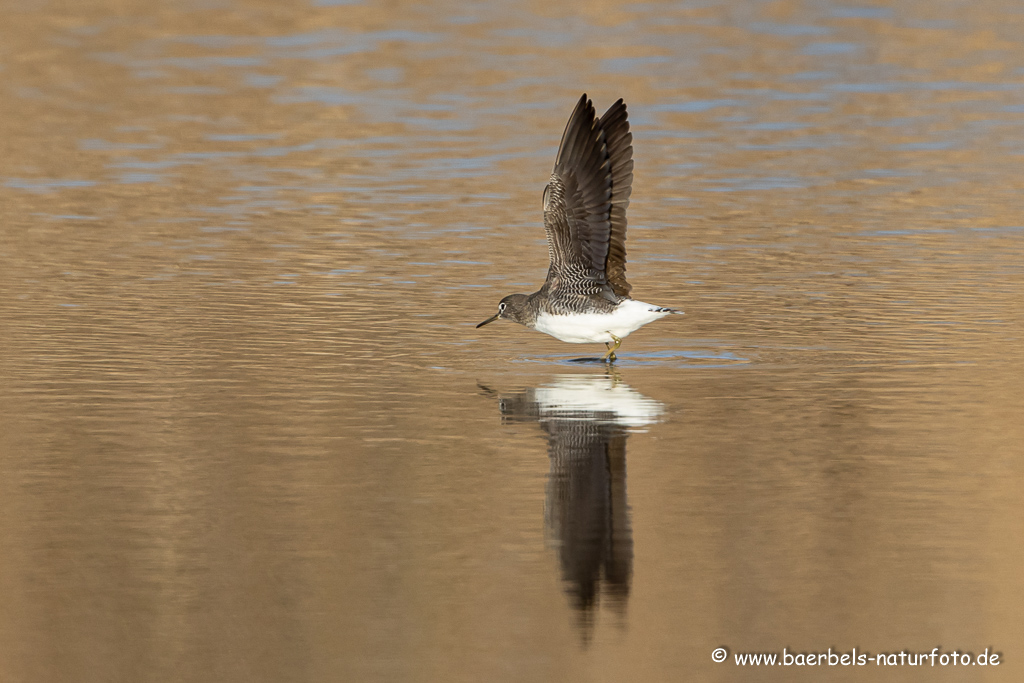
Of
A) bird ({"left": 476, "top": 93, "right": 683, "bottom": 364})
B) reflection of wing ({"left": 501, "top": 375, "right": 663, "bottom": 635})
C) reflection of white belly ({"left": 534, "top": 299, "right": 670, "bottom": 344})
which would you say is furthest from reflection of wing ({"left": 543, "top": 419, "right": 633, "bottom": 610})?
bird ({"left": 476, "top": 93, "right": 683, "bottom": 364})

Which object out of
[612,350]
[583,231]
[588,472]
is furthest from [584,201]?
[588,472]

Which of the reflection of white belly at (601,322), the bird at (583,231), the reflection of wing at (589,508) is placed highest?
the bird at (583,231)

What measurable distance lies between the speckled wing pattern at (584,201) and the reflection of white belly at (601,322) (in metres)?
0.18

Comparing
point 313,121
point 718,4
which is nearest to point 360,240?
point 313,121

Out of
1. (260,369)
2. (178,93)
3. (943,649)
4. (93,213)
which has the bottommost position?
(943,649)

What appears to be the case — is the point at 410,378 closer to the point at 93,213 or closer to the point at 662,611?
the point at 662,611

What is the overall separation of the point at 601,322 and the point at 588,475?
3.09 metres

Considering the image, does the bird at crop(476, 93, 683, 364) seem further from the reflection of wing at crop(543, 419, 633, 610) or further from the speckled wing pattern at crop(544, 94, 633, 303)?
the reflection of wing at crop(543, 419, 633, 610)

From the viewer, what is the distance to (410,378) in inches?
467

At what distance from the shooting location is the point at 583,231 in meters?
12.7

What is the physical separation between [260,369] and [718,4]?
31.0 metres

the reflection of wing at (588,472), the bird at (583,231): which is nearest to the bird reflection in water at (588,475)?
the reflection of wing at (588,472)

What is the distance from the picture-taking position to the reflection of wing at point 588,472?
7.82 m

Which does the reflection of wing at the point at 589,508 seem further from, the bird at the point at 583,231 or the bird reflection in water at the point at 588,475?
the bird at the point at 583,231
